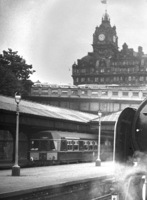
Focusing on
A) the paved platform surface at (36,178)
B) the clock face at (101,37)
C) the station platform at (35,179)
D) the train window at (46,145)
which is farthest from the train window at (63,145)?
the clock face at (101,37)

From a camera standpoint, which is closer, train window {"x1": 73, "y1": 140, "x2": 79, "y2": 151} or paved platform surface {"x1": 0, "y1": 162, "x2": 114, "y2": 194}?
paved platform surface {"x1": 0, "y1": 162, "x2": 114, "y2": 194}

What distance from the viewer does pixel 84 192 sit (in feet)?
48.4

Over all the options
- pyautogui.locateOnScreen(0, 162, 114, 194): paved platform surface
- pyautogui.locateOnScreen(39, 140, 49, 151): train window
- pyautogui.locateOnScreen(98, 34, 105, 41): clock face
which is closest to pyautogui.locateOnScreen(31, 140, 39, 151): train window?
pyautogui.locateOnScreen(39, 140, 49, 151): train window

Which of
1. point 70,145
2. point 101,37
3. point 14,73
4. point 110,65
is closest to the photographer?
point 70,145

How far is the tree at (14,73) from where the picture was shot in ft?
129

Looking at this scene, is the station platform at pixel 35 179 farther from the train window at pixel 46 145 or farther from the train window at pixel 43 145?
the train window at pixel 43 145

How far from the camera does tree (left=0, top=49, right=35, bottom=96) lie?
39.4 m

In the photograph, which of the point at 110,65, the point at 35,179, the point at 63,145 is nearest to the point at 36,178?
the point at 35,179

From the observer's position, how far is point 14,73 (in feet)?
149

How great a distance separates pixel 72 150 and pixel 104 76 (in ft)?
259

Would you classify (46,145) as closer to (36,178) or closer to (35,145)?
(35,145)

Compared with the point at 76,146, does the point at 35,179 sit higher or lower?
lower

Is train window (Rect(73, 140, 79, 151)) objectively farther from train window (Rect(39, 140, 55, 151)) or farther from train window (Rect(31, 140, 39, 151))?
train window (Rect(31, 140, 39, 151))

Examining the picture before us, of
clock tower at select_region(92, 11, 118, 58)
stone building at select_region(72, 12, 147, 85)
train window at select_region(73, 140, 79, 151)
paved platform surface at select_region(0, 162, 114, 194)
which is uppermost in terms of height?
clock tower at select_region(92, 11, 118, 58)
